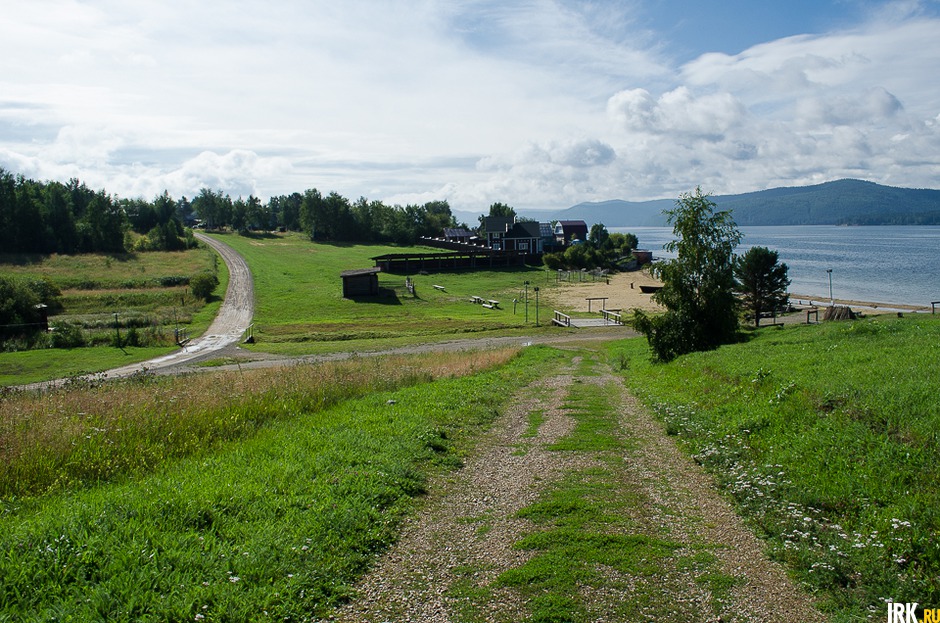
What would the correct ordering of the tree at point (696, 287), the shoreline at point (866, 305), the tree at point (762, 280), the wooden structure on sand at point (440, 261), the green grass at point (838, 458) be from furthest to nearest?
the wooden structure on sand at point (440, 261) → the shoreline at point (866, 305) → the tree at point (762, 280) → the tree at point (696, 287) → the green grass at point (838, 458)

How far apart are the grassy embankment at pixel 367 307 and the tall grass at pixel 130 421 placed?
23.2 metres

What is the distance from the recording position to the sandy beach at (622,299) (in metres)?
57.4

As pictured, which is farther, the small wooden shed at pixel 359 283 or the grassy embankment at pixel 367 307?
the small wooden shed at pixel 359 283

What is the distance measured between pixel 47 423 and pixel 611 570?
8531 mm

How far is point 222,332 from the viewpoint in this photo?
45.0 metres

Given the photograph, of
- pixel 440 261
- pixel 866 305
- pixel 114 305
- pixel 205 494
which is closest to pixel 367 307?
pixel 114 305

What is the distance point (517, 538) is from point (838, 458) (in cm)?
446

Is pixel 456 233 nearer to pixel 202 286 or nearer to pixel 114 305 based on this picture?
pixel 202 286

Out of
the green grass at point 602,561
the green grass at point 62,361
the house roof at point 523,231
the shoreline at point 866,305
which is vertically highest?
the house roof at point 523,231

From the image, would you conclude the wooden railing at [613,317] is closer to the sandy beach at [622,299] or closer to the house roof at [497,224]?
the sandy beach at [622,299]

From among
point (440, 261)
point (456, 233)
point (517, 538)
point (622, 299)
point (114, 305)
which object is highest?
point (456, 233)

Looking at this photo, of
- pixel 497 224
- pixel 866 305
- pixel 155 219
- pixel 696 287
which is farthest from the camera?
pixel 155 219

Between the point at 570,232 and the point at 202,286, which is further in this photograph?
the point at 570,232

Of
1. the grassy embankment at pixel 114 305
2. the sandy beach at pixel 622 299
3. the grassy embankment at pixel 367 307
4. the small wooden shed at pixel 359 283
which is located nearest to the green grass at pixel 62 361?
the grassy embankment at pixel 114 305
